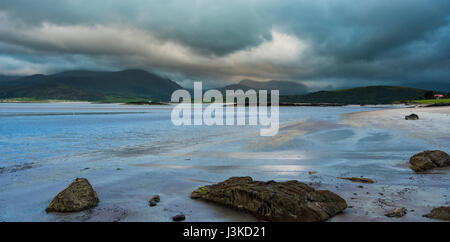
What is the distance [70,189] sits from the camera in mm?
5688

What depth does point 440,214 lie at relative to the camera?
472 centimetres

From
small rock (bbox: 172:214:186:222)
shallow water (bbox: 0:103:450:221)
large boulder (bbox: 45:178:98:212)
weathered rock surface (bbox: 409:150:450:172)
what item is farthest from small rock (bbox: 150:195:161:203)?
weathered rock surface (bbox: 409:150:450:172)

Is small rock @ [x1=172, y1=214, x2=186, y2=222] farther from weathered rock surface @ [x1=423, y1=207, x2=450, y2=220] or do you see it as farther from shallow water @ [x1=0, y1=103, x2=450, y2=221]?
weathered rock surface @ [x1=423, y1=207, x2=450, y2=220]

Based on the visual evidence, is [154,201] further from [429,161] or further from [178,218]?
[429,161]

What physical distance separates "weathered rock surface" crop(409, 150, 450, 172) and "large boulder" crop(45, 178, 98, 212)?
9792 mm

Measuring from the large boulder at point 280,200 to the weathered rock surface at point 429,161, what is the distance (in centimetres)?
507

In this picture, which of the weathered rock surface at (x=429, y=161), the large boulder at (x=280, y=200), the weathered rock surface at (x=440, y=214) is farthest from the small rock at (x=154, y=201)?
the weathered rock surface at (x=429, y=161)

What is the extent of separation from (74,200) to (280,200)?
173 inches

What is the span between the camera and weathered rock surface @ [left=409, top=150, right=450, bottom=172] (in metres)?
8.47

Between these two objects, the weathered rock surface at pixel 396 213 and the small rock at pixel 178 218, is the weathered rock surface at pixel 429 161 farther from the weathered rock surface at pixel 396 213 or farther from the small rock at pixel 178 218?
the small rock at pixel 178 218

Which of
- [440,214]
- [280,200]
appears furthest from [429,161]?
[280,200]
